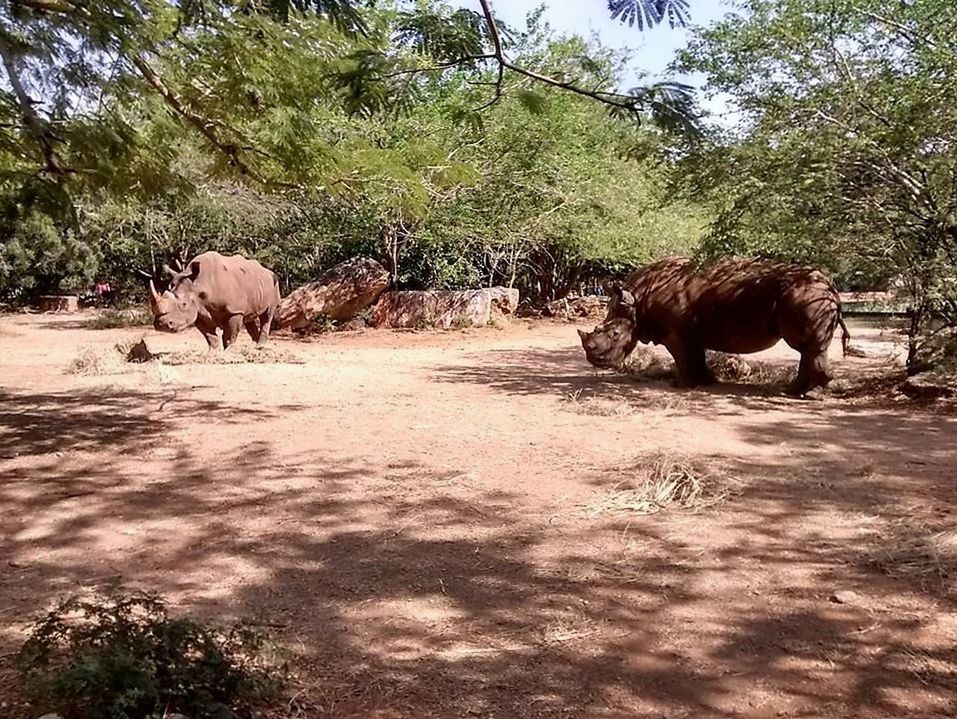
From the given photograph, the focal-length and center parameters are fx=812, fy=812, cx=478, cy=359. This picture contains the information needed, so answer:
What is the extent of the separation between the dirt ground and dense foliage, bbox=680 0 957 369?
163 cm

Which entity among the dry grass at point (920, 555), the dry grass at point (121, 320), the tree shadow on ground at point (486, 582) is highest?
the dry grass at point (121, 320)

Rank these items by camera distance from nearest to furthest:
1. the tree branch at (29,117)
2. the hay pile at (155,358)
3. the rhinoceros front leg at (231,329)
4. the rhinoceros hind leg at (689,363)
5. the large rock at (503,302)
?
the tree branch at (29,117)
the rhinoceros hind leg at (689,363)
the hay pile at (155,358)
the rhinoceros front leg at (231,329)
the large rock at (503,302)

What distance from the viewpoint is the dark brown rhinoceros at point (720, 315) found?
30.9ft

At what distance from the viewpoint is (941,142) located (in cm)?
827

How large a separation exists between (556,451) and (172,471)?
299 cm

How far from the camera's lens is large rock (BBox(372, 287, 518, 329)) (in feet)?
67.8

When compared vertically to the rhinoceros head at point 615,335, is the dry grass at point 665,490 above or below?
below

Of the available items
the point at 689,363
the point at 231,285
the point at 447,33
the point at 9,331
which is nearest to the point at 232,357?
the point at 231,285

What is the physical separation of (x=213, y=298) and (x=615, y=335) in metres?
7.16

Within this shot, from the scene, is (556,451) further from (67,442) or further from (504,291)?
(504,291)

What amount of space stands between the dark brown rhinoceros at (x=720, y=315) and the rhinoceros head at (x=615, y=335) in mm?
14

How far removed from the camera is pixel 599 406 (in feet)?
28.6

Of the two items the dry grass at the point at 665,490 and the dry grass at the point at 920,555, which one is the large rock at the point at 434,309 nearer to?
the dry grass at the point at 665,490

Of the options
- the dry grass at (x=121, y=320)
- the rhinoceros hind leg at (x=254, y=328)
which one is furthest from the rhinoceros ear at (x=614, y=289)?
the dry grass at (x=121, y=320)
